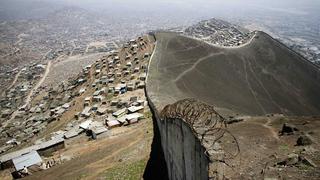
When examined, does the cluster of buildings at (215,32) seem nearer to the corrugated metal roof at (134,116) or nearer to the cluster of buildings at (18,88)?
the cluster of buildings at (18,88)

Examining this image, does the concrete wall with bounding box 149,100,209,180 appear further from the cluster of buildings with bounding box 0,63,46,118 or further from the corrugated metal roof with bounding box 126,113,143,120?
the cluster of buildings with bounding box 0,63,46,118

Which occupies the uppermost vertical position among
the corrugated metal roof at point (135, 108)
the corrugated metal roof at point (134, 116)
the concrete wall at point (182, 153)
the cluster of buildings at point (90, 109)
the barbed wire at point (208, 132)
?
the barbed wire at point (208, 132)

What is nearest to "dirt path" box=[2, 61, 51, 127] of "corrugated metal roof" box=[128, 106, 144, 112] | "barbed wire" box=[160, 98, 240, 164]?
"corrugated metal roof" box=[128, 106, 144, 112]

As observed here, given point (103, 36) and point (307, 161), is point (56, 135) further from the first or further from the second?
point (103, 36)

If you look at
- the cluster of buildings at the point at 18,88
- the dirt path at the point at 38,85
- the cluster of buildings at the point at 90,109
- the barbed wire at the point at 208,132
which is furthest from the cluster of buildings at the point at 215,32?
the barbed wire at the point at 208,132

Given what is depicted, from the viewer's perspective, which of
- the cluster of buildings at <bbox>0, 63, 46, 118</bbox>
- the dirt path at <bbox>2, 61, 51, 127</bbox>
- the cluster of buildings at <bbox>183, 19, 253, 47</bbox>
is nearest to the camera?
the dirt path at <bbox>2, 61, 51, 127</bbox>

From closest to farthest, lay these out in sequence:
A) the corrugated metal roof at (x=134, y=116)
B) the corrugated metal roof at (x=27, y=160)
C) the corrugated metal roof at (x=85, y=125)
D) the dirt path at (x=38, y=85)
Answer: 1. the corrugated metal roof at (x=27, y=160)
2. the corrugated metal roof at (x=134, y=116)
3. the corrugated metal roof at (x=85, y=125)
4. the dirt path at (x=38, y=85)
